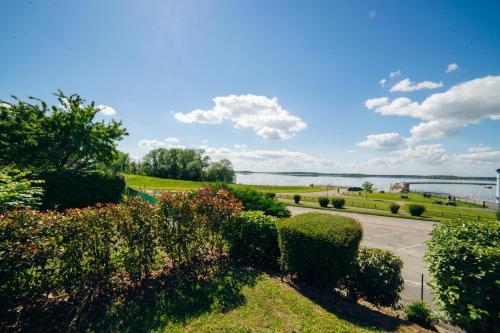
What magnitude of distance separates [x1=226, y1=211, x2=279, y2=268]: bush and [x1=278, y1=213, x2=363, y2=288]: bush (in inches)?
34.5

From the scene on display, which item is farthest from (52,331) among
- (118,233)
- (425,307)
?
(425,307)

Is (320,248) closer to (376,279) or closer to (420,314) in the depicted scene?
(376,279)

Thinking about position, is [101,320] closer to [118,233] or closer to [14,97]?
[118,233]

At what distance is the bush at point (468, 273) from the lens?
3.67 meters

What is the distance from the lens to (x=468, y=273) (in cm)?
385

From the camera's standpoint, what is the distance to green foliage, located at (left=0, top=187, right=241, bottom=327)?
3648 millimetres

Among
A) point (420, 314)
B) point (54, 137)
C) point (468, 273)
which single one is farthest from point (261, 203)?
point (54, 137)

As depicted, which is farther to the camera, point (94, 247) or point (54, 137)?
point (54, 137)

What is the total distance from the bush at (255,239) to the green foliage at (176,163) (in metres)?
80.1

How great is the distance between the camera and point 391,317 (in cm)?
507

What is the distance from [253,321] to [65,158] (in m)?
18.6

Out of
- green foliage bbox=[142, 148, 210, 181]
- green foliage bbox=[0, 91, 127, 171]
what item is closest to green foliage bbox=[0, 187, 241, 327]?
green foliage bbox=[0, 91, 127, 171]

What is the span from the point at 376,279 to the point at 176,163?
88.1 metres

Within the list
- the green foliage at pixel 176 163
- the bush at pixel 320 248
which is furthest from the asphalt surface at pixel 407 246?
the green foliage at pixel 176 163
